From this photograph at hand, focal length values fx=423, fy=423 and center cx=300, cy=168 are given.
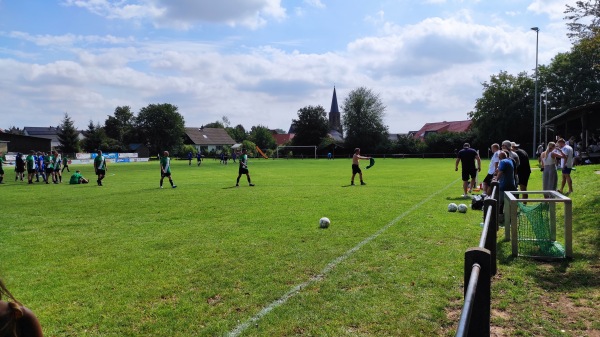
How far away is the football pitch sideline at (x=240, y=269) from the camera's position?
14.7 ft

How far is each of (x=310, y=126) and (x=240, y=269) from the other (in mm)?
84008

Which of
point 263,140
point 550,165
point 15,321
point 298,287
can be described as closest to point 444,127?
point 263,140

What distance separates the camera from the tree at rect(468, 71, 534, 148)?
207 feet

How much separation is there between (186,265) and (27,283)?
2135 mm

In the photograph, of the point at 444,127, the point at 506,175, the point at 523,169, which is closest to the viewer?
the point at 506,175

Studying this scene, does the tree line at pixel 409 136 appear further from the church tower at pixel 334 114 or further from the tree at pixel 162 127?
the church tower at pixel 334 114

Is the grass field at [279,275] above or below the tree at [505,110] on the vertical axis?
below

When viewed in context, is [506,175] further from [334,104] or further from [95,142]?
[334,104]

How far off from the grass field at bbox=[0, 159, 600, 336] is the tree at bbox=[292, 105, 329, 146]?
7852 centimetres

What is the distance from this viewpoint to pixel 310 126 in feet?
294

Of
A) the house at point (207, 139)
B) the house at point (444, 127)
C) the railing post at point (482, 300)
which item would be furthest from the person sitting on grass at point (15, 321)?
the house at point (207, 139)

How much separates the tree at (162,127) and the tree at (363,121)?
4111cm

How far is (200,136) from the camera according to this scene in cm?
11394

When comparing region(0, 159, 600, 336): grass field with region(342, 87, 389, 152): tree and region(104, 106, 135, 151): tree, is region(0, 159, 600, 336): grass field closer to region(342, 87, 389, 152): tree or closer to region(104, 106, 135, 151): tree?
region(342, 87, 389, 152): tree
